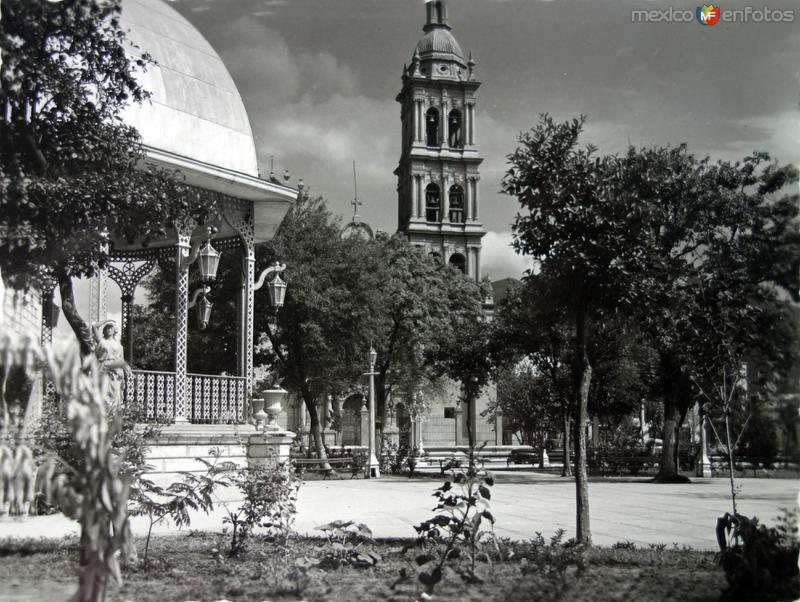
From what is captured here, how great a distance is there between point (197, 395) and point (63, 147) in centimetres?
748

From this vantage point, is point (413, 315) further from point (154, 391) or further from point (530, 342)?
point (154, 391)

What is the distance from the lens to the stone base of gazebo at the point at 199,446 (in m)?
14.3

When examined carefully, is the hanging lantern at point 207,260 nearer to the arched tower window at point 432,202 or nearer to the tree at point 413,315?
the tree at point 413,315

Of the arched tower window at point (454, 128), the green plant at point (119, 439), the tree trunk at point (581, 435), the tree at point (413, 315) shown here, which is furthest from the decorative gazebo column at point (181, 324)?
the arched tower window at point (454, 128)

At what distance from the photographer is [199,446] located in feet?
49.7

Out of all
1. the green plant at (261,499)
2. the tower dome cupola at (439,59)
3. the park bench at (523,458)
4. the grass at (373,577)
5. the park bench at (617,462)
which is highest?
the tower dome cupola at (439,59)

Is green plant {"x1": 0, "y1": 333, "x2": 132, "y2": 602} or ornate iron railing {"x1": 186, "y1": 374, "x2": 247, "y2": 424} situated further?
ornate iron railing {"x1": 186, "y1": 374, "x2": 247, "y2": 424}

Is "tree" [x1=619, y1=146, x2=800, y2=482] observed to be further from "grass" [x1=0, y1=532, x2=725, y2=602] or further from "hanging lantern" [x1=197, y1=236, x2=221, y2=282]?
"hanging lantern" [x1=197, y1=236, x2=221, y2=282]

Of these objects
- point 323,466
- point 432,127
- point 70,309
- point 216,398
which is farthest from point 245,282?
point 432,127

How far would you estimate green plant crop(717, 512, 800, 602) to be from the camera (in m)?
6.71

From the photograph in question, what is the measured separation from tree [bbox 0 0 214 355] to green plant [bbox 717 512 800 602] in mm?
7008

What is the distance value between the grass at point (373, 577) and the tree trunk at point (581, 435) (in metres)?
0.30

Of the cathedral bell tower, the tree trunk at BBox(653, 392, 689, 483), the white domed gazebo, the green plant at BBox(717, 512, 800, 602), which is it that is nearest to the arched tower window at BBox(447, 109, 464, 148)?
the cathedral bell tower

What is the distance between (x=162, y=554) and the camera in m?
9.32
